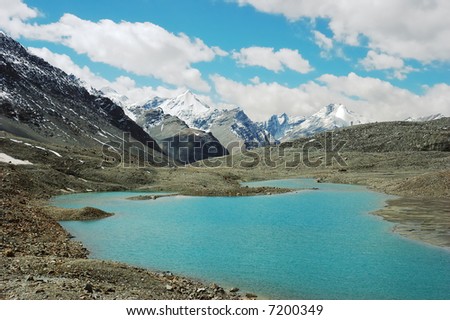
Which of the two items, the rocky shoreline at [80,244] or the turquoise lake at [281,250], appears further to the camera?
the turquoise lake at [281,250]

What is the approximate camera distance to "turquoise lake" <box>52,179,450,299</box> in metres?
33.1

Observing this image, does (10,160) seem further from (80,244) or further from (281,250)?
(281,250)

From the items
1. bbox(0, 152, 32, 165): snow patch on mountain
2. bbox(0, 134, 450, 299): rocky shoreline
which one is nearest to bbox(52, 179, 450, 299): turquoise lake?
bbox(0, 134, 450, 299): rocky shoreline

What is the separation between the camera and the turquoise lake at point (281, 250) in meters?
33.1

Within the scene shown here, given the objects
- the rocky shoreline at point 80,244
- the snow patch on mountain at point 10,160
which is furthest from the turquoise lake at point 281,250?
the snow patch on mountain at point 10,160

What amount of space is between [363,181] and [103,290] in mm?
142969

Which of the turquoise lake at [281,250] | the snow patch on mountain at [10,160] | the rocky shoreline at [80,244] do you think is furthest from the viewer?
the snow patch on mountain at [10,160]

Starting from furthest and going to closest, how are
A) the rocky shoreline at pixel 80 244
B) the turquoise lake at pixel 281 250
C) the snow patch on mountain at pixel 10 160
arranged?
the snow patch on mountain at pixel 10 160, the turquoise lake at pixel 281 250, the rocky shoreline at pixel 80 244

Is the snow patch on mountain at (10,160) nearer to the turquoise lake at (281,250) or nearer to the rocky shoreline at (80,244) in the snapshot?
the rocky shoreline at (80,244)

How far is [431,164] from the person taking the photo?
641 feet

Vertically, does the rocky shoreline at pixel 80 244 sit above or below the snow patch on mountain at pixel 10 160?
below

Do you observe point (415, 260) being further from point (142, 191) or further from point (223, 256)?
point (142, 191)

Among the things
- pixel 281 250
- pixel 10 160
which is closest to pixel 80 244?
pixel 281 250

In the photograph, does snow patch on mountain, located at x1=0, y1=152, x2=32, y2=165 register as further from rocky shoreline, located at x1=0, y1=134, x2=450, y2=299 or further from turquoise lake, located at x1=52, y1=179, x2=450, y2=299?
turquoise lake, located at x1=52, y1=179, x2=450, y2=299
